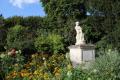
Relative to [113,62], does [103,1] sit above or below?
above

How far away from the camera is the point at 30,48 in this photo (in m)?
24.8

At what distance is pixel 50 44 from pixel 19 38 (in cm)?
180

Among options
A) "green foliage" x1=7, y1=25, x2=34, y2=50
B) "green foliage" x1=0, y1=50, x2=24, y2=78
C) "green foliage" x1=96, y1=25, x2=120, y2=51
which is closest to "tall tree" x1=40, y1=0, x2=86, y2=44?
"green foliage" x1=7, y1=25, x2=34, y2=50

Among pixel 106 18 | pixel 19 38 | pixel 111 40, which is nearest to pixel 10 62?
pixel 111 40

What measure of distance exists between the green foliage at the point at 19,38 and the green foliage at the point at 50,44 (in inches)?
19.8

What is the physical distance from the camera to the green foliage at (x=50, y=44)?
24.6 metres

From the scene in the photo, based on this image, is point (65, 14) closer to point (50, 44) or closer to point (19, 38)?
point (50, 44)

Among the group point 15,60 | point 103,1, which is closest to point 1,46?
point 103,1

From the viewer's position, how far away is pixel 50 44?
25016 mm

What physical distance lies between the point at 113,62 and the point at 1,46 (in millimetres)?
15369

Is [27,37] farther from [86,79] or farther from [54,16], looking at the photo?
[86,79]

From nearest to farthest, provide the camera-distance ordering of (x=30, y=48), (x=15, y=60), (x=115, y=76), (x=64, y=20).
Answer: (x=115, y=76) < (x=15, y=60) < (x=30, y=48) < (x=64, y=20)

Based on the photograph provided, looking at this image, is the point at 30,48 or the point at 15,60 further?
the point at 30,48

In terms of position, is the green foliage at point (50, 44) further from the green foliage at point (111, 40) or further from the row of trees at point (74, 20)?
the green foliage at point (111, 40)
